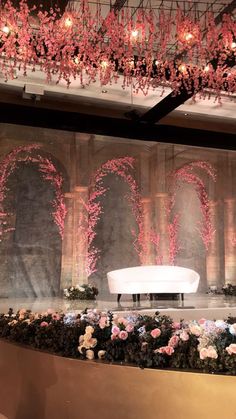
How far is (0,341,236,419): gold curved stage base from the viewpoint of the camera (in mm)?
2443

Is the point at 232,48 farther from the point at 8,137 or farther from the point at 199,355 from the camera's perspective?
the point at 8,137

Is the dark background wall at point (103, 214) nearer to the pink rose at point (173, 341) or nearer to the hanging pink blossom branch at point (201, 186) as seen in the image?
the hanging pink blossom branch at point (201, 186)

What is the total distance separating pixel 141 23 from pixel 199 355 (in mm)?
4329

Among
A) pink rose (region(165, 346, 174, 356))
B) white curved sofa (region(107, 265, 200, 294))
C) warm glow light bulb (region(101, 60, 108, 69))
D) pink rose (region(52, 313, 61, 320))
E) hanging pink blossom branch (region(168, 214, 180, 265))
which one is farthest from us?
hanging pink blossom branch (region(168, 214, 180, 265))

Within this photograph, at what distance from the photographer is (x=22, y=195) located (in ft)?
36.7

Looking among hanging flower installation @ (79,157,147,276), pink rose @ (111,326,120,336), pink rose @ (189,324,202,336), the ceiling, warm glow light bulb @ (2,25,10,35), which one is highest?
the ceiling

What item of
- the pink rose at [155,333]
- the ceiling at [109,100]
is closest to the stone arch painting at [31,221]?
the ceiling at [109,100]

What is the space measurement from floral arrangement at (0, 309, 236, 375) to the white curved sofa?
4.81 metres

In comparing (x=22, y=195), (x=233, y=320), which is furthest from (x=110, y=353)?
(x=22, y=195)

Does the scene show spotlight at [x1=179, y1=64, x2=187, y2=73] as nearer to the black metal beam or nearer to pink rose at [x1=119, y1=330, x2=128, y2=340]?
the black metal beam

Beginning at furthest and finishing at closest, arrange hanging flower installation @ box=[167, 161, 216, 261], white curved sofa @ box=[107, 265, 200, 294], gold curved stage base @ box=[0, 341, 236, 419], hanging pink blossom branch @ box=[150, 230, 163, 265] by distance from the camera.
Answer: hanging flower installation @ box=[167, 161, 216, 261]
hanging pink blossom branch @ box=[150, 230, 163, 265]
white curved sofa @ box=[107, 265, 200, 294]
gold curved stage base @ box=[0, 341, 236, 419]

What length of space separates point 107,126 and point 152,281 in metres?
4.00

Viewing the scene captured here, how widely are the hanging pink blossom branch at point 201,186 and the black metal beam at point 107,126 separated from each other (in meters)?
1.35

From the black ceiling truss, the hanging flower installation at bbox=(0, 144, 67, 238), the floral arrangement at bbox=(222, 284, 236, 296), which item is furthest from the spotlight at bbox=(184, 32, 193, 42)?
the floral arrangement at bbox=(222, 284, 236, 296)
